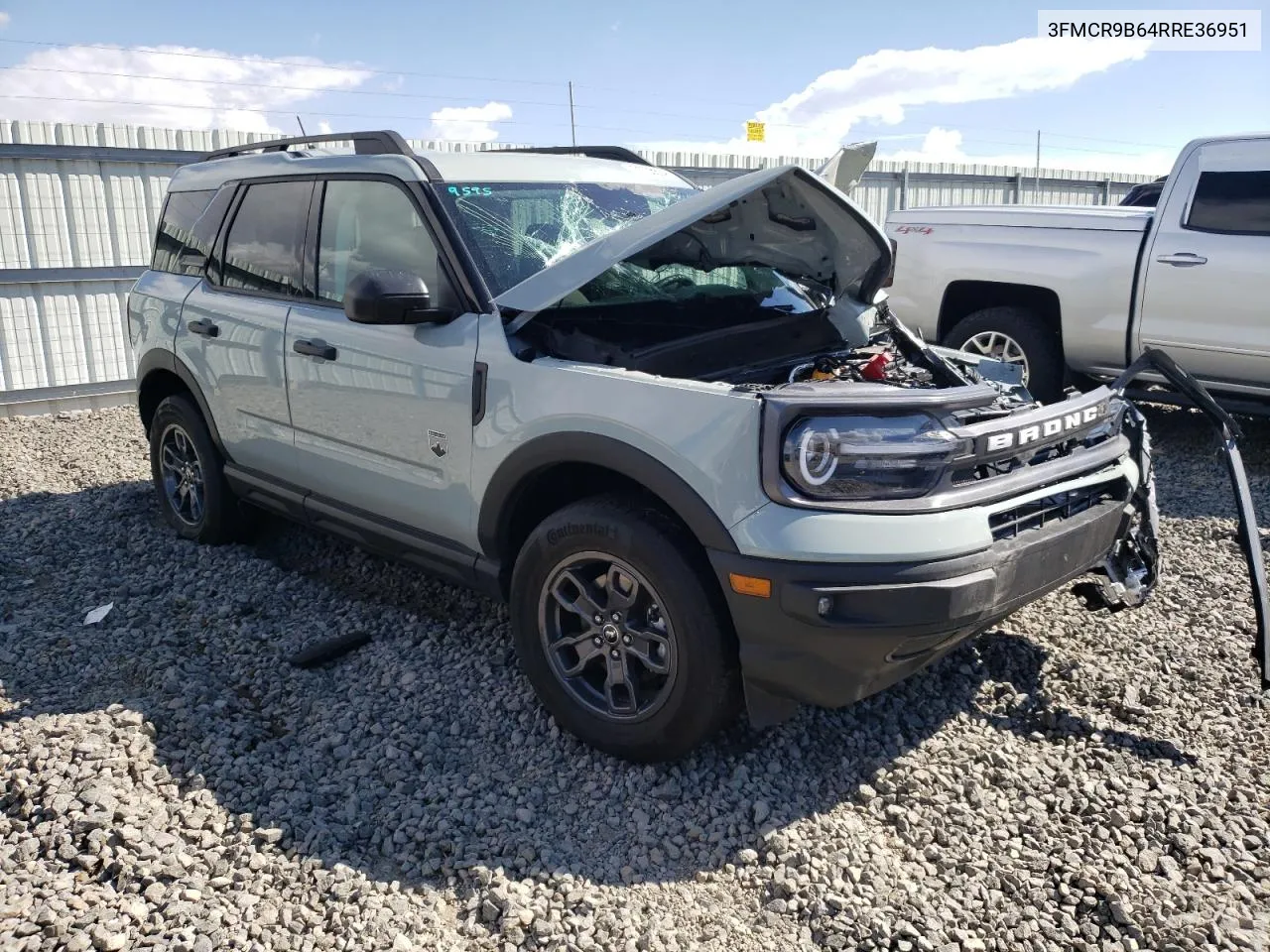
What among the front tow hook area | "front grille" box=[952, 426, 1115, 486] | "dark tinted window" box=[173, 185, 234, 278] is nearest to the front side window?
"dark tinted window" box=[173, 185, 234, 278]

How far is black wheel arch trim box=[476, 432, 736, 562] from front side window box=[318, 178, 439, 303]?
789 mm

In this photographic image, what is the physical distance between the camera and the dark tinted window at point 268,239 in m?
4.24

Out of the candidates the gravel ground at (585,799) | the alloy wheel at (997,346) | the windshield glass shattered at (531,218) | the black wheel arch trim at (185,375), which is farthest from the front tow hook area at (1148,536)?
the black wheel arch trim at (185,375)

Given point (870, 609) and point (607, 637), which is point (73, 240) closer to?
point (607, 637)

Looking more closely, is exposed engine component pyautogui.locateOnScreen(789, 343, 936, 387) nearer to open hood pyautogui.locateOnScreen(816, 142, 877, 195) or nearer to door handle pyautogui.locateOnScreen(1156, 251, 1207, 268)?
open hood pyautogui.locateOnScreen(816, 142, 877, 195)

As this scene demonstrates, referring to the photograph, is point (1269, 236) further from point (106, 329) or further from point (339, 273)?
point (106, 329)

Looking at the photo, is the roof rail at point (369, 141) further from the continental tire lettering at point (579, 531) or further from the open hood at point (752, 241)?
the continental tire lettering at point (579, 531)

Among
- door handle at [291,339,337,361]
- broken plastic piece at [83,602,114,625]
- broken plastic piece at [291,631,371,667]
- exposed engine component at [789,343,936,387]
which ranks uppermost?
door handle at [291,339,337,361]

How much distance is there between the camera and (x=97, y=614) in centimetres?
435

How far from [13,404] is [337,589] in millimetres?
5753

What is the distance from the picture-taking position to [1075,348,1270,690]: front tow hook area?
338 cm

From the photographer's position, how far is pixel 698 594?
278cm

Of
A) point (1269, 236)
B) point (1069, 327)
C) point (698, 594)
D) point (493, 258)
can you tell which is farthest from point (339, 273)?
point (1269, 236)

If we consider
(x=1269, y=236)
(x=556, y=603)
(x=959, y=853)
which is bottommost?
(x=959, y=853)
